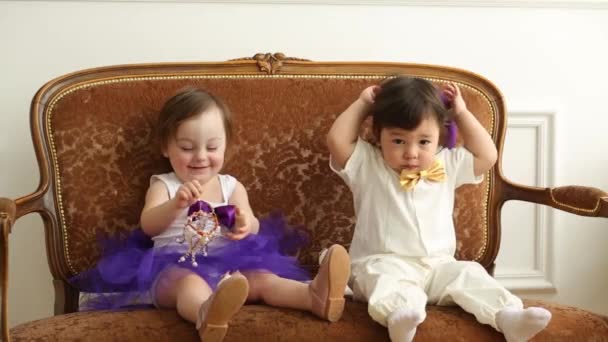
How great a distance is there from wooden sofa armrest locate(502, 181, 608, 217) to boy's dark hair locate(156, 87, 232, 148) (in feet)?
3.37

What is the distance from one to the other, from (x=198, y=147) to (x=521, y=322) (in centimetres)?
106

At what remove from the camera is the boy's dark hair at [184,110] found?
2.23 m

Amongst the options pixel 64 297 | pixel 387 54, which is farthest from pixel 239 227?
pixel 387 54

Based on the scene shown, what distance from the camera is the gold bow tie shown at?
2.21 m

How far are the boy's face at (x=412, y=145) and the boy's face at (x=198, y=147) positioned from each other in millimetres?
516

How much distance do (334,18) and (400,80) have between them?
0.71 m

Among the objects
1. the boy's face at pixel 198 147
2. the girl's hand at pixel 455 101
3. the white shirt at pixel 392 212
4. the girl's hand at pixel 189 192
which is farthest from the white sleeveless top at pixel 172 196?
the girl's hand at pixel 455 101

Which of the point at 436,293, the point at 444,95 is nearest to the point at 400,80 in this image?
the point at 444,95

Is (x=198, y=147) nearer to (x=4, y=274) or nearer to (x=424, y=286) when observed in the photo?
(x=4, y=274)

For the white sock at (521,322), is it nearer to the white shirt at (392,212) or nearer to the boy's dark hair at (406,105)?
the white shirt at (392,212)

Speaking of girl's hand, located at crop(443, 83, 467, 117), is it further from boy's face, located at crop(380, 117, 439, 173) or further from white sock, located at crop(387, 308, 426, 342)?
white sock, located at crop(387, 308, 426, 342)

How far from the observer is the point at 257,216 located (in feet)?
8.07

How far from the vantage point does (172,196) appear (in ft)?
7.38

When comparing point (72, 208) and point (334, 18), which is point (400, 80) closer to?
point (334, 18)
